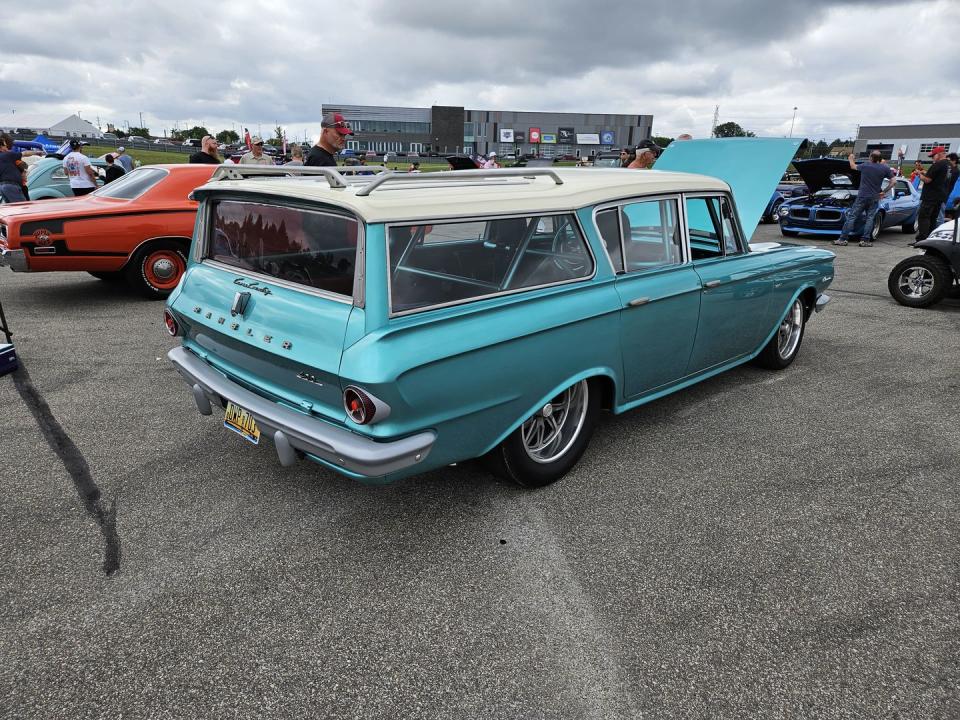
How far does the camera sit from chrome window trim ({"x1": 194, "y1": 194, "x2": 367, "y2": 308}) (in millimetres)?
2459

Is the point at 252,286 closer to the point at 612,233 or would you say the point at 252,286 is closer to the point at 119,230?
the point at 612,233

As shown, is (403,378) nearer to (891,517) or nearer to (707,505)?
(707,505)

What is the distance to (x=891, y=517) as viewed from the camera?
3.08 meters

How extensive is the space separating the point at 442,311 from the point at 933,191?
12.5 metres

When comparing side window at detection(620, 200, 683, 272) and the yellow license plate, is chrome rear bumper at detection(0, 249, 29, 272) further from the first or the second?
side window at detection(620, 200, 683, 272)

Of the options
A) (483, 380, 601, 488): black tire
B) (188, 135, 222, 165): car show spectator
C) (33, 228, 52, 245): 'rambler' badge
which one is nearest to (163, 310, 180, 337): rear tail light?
(483, 380, 601, 488): black tire

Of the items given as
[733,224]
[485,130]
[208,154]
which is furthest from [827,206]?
[485,130]

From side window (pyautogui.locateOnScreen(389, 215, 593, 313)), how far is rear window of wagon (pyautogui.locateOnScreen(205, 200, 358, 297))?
0.72 feet

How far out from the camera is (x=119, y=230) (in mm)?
6691

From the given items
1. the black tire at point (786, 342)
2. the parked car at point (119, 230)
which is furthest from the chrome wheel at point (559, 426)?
the parked car at point (119, 230)

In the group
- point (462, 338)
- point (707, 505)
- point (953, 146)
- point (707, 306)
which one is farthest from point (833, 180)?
point (953, 146)

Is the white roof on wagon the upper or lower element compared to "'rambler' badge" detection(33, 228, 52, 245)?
upper

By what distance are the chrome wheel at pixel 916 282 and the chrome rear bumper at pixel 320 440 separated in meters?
7.38

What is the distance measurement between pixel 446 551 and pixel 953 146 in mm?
118135
